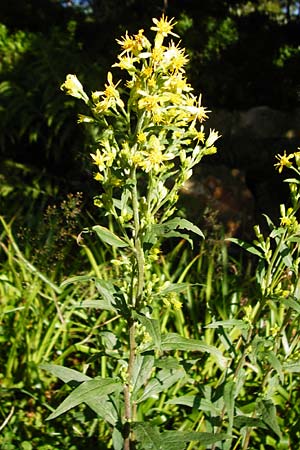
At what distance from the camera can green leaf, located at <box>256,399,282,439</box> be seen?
1729 millimetres

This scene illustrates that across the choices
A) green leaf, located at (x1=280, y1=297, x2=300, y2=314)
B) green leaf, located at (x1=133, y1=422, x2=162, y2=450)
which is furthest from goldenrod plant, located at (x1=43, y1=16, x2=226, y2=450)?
green leaf, located at (x1=280, y1=297, x2=300, y2=314)

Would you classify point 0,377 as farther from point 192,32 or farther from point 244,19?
point 244,19

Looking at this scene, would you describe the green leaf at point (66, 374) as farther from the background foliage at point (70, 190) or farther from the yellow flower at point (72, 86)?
the yellow flower at point (72, 86)

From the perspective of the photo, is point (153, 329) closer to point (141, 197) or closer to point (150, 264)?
point (150, 264)

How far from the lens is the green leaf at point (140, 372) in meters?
1.77

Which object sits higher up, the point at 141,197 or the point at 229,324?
the point at 141,197

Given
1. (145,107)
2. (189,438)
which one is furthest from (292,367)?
(145,107)

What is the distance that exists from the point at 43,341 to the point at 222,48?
4.86 meters

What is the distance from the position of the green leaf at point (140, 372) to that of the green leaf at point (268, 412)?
0.40 metres

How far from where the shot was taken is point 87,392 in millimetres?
1558

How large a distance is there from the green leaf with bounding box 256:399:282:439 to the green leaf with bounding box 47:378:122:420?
52 cm

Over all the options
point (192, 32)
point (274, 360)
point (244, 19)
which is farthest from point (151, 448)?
point (244, 19)

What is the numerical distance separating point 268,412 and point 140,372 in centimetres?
45

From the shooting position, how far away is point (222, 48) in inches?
257
